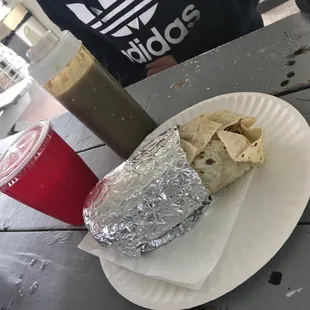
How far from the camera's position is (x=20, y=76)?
342 centimetres

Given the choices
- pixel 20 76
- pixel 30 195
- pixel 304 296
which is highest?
pixel 30 195

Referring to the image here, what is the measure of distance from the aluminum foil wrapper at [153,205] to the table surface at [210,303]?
83 millimetres

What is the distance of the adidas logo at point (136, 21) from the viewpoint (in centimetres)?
104

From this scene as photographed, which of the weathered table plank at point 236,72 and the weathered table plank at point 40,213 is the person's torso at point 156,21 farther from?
the weathered table plank at point 40,213

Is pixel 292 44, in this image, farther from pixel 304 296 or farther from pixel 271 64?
pixel 304 296

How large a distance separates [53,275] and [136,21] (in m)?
0.62

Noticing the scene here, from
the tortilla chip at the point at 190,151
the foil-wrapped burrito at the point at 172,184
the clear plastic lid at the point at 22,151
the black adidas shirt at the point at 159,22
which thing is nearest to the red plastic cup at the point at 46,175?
the clear plastic lid at the point at 22,151

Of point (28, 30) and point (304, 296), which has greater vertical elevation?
point (28, 30)

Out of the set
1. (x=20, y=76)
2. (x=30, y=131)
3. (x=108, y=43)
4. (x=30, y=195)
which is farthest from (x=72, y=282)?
(x=20, y=76)

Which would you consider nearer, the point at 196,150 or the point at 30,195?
the point at 196,150

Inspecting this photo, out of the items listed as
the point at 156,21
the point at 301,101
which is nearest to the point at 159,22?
the point at 156,21

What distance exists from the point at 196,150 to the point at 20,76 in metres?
3.08

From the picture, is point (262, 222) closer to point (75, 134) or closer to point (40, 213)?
point (40, 213)

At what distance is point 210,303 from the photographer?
1.68 feet
